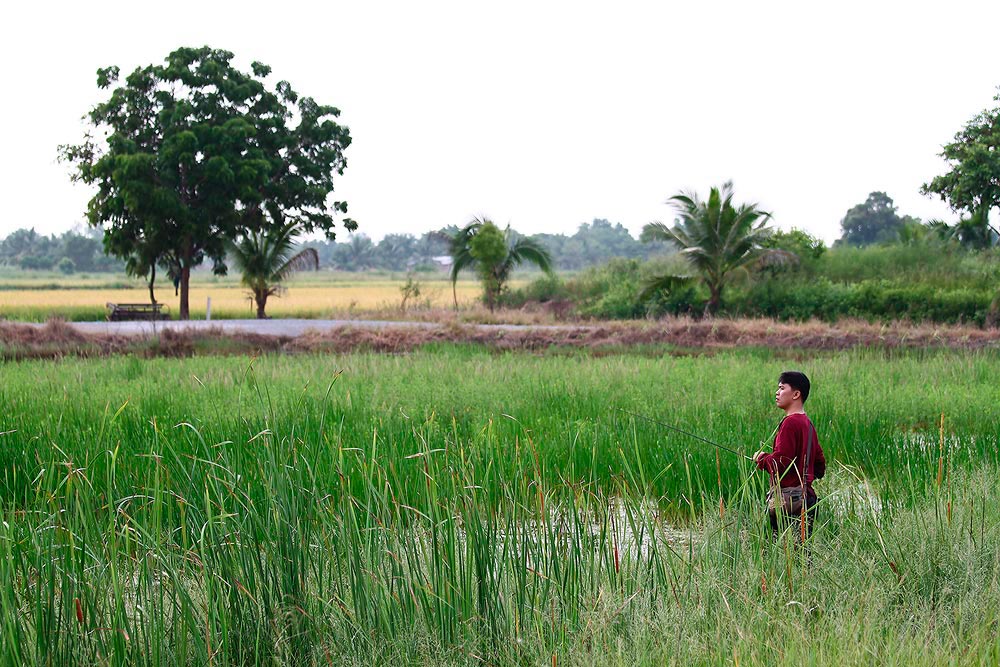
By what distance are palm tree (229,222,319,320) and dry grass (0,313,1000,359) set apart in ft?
32.0

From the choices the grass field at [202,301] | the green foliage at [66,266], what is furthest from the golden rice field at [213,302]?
the green foliage at [66,266]

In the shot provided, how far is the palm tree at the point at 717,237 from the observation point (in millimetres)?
20484

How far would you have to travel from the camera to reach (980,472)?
4.68 metres

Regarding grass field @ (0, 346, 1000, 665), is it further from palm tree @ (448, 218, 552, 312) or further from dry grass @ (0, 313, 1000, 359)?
palm tree @ (448, 218, 552, 312)

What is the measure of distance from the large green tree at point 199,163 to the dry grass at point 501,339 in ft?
28.0

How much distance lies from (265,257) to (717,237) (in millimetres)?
12222

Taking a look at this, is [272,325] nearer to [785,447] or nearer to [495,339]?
[495,339]

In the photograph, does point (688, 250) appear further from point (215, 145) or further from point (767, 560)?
point (767, 560)

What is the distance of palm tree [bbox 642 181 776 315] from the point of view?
67.2 feet

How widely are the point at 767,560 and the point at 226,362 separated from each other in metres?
8.86

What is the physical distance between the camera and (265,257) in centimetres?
2578

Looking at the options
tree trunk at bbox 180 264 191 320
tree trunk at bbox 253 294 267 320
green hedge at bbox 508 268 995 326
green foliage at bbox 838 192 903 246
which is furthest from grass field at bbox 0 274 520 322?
green foliage at bbox 838 192 903 246

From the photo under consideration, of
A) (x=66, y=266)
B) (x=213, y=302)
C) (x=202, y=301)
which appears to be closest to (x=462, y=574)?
(x=213, y=302)

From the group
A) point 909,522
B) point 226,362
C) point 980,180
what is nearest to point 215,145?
point 226,362
